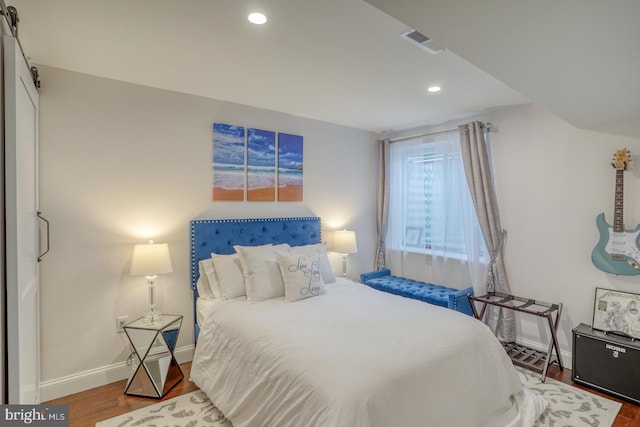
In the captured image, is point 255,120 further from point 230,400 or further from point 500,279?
point 500,279

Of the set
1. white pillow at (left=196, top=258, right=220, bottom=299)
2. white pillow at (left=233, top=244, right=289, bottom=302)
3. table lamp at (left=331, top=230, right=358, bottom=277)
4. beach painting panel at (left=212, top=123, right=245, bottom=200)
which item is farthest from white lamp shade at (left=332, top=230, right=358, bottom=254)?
white pillow at (left=196, top=258, right=220, bottom=299)

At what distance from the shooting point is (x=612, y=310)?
8.91ft

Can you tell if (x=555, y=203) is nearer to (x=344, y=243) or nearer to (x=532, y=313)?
(x=532, y=313)

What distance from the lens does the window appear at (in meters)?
3.78

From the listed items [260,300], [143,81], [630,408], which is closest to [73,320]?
[260,300]

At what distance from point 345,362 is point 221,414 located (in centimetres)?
117

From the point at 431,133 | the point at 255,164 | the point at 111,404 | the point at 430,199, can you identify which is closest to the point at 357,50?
the point at 255,164

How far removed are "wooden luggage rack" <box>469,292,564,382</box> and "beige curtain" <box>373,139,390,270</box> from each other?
1438 millimetres

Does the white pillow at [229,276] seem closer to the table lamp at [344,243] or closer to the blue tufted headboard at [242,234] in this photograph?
the blue tufted headboard at [242,234]

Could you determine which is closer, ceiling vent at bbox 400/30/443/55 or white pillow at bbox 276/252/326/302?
ceiling vent at bbox 400/30/443/55

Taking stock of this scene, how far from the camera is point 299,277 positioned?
2838 millimetres

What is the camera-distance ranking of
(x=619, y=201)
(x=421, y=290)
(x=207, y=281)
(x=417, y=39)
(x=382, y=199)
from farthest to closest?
(x=382, y=199) → (x=421, y=290) → (x=207, y=281) → (x=619, y=201) → (x=417, y=39)

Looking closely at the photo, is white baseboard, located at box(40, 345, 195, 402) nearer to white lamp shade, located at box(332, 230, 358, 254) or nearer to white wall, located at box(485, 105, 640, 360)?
white lamp shade, located at box(332, 230, 358, 254)

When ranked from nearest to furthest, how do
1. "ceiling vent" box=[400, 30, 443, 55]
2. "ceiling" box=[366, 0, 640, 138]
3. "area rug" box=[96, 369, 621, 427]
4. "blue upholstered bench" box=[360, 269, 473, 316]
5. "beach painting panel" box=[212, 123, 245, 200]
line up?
"ceiling" box=[366, 0, 640, 138], "ceiling vent" box=[400, 30, 443, 55], "area rug" box=[96, 369, 621, 427], "beach painting panel" box=[212, 123, 245, 200], "blue upholstered bench" box=[360, 269, 473, 316]
